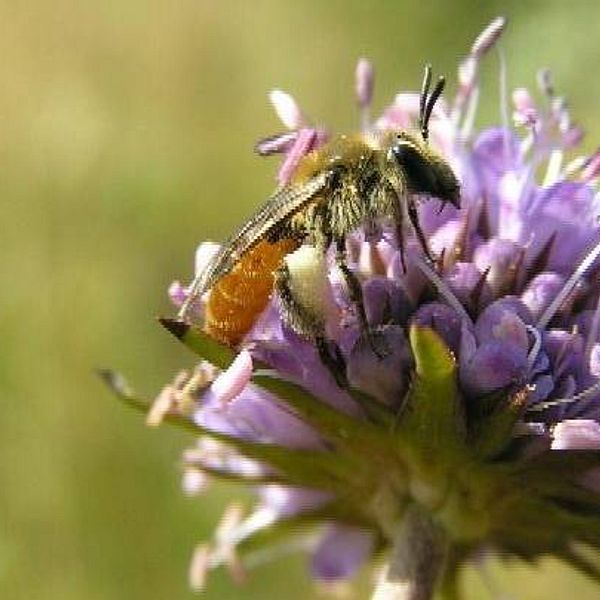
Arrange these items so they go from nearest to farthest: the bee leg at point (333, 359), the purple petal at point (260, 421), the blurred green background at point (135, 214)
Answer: the bee leg at point (333, 359) < the purple petal at point (260, 421) < the blurred green background at point (135, 214)

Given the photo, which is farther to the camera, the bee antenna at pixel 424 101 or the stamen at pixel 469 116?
the stamen at pixel 469 116

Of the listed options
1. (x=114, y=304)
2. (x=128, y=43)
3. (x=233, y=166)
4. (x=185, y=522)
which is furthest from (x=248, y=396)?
(x=128, y=43)

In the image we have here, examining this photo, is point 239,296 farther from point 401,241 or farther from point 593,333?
point 593,333

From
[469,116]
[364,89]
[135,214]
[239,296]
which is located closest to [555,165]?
[469,116]

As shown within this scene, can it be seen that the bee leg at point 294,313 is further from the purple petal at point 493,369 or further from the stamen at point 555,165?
the stamen at point 555,165

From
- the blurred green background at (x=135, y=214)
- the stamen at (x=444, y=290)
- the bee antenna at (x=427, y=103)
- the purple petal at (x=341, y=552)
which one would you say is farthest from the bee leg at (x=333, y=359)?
the blurred green background at (x=135, y=214)

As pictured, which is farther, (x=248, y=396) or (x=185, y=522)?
(x=185, y=522)

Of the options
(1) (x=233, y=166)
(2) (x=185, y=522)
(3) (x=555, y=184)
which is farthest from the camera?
(1) (x=233, y=166)

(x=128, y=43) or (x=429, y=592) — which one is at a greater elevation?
Answer: (x=128, y=43)

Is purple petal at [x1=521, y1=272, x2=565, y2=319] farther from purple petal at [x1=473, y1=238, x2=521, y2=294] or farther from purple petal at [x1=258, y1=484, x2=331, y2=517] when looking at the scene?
purple petal at [x1=258, y1=484, x2=331, y2=517]

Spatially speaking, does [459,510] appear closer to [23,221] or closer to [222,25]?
[23,221]
